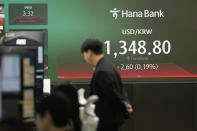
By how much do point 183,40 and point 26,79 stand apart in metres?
4.07

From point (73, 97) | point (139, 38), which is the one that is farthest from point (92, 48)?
point (139, 38)

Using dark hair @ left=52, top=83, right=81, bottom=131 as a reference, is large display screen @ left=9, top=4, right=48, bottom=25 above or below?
above

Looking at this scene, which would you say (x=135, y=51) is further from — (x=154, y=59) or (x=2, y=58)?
(x=2, y=58)

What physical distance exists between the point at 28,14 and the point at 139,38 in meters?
1.64

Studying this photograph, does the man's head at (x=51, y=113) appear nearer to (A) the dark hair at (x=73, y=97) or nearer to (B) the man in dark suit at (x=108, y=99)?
(A) the dark hair at (x=73, y=97)

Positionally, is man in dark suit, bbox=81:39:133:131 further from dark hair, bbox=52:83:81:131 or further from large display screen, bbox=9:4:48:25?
large display screen, bbox=9:4:48:25

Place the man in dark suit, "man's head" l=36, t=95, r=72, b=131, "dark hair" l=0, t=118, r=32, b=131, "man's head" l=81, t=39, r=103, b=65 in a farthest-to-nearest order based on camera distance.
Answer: "man's head" l=81, t=39, r=103, b=65
the man in dark suit
"man's head" l=36, t=95, r=72, b=131
"dark hair" l=0, t=118, r=32, b=131

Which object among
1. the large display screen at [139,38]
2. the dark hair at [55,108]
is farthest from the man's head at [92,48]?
the large display screen at [139,38]

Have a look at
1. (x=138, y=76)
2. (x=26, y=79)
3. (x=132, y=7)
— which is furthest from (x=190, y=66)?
(x=26, y=79)

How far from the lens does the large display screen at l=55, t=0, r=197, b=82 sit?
5.34 m

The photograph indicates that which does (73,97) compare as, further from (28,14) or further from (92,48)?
(28,14)

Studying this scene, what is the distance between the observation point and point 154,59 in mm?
5422

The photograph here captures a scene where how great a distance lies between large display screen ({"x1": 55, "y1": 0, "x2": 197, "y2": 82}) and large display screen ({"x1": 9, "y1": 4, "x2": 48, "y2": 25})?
0.43 m

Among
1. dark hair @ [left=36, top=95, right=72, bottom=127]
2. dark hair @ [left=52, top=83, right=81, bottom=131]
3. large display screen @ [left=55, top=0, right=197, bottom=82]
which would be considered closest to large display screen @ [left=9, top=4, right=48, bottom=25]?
large display screen @ [left=55, top=0, right=197, bottom=82]
